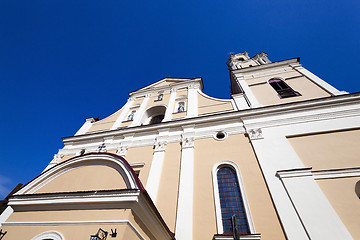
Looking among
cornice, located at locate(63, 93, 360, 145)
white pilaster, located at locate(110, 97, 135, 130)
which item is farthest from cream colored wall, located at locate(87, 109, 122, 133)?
cornice, located at locate(63, 93, 360, 145)

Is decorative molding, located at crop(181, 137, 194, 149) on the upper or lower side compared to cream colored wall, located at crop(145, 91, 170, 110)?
lower

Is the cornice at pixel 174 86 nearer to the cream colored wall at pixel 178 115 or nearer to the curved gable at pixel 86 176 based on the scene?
the cream colored wall at pixel 178 115

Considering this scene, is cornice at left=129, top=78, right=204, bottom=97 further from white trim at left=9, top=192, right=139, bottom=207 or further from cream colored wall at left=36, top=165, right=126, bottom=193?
white trim at left=9, top=192, right=139, bottom=207

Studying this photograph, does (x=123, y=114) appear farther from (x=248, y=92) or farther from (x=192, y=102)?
(x=248, y=92)

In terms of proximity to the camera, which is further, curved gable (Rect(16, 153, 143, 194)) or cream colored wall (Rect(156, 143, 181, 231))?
cream colored wall (Rect(156, 143, 181, 231))

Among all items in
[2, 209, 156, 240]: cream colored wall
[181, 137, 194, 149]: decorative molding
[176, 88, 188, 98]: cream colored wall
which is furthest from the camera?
[176, 88, 188, 98]: cream colored wall

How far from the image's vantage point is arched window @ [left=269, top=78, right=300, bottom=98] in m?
11.1

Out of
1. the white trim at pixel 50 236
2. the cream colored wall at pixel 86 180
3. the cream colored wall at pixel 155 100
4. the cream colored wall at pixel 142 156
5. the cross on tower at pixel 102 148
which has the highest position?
the cream colored wall at pixel 155 100

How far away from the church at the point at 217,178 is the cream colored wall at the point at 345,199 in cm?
3

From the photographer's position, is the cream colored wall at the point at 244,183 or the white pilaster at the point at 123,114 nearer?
the cream colored wall at the point at 244,183

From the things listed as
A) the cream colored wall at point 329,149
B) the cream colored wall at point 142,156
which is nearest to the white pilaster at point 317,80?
the cream colored wall at point 329,149

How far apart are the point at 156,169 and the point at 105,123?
7.97m

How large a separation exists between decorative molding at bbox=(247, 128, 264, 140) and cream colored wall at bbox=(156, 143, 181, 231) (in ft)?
12.8

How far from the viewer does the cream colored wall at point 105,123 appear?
13.9 metres
